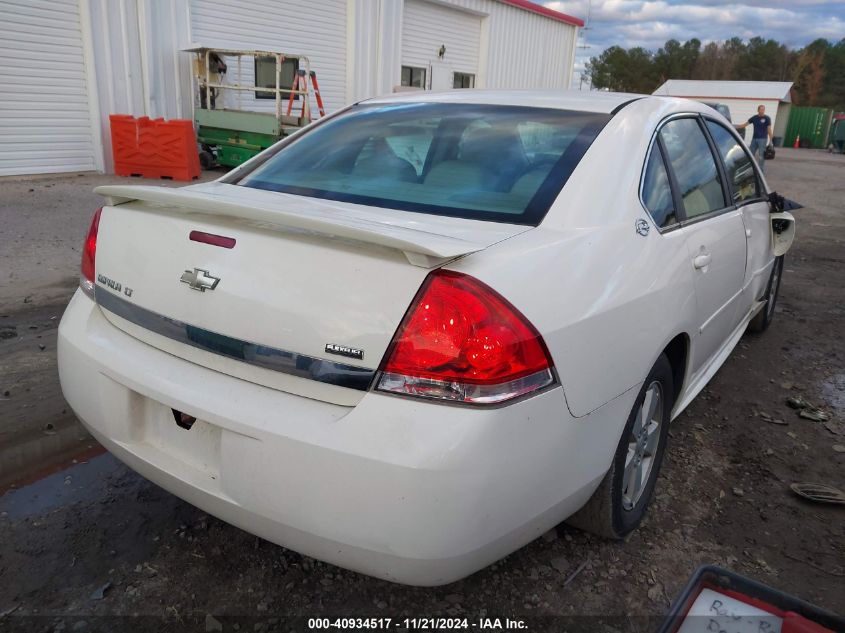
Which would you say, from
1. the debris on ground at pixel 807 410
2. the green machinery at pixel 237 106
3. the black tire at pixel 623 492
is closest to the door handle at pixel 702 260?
the black tire at pixel 623 492

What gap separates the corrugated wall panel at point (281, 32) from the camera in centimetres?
1354

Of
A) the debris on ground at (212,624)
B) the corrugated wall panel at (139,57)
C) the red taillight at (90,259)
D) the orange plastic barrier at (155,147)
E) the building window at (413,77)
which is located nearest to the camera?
the debris on ground at (212,624)

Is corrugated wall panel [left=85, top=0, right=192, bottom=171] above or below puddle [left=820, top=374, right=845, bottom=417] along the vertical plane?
above

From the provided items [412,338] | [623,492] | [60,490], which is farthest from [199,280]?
[623,492]

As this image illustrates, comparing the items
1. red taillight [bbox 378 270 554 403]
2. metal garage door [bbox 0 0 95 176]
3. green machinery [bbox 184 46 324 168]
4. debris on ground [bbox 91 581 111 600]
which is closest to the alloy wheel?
red taillight [bbox 378 270 554 403]

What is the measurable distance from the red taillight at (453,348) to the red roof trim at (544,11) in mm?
21099

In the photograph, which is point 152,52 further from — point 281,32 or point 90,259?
point 90,259

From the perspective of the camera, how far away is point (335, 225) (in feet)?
5.97

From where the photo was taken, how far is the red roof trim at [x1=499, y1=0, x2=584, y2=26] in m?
21.2

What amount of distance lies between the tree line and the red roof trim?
1881 inches

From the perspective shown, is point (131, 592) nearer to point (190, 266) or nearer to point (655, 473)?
point (190, 266)

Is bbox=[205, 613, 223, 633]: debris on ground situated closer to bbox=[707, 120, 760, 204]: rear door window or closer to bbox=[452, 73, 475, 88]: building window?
bbox=[707, 120, 760, 204]: rear door window

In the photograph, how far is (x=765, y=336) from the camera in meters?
5.17

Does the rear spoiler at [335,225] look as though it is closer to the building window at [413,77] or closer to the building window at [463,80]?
the building window at [413,77]
